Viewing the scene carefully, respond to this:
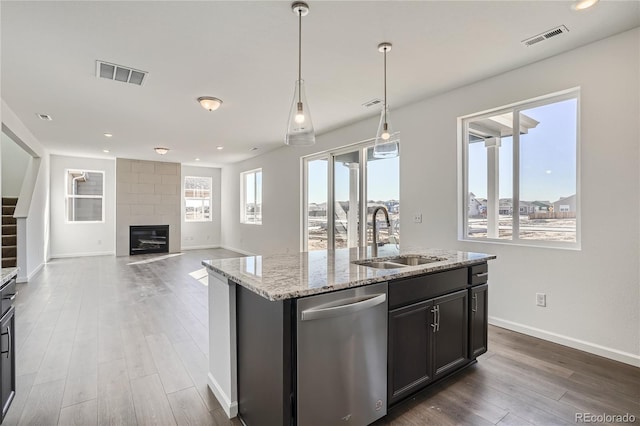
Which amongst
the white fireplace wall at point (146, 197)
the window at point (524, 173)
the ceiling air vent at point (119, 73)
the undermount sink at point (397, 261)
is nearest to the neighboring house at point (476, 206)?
the window at point (524, 173)

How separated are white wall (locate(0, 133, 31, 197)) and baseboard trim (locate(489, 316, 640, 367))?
30.4ft

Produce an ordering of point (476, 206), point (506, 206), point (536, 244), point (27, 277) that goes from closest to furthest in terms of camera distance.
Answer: point (536, 244) → point (506, 206) → point (476, 206) → point (27, 277)

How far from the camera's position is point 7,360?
1.91 metres

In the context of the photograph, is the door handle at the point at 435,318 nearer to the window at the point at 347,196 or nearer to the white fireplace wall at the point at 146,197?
the window at the point at 347,196

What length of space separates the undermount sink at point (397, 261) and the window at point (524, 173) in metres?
1.44

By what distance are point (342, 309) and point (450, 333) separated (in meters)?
1.11

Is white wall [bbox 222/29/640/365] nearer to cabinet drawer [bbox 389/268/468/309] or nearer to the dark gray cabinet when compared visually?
the dark gray cabinet

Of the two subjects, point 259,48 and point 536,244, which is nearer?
point 259,48

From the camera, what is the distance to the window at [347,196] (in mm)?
4852

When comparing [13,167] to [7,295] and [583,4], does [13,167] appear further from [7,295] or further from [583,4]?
[583,4]

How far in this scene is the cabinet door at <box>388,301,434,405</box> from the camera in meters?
1.90

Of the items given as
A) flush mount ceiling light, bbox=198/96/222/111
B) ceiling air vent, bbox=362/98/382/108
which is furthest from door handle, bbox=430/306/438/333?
flush mount ceiling light, bbox=198/96/222/111

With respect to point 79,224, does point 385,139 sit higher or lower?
higher

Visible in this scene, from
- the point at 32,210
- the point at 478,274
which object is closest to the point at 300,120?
the point at 478,274
